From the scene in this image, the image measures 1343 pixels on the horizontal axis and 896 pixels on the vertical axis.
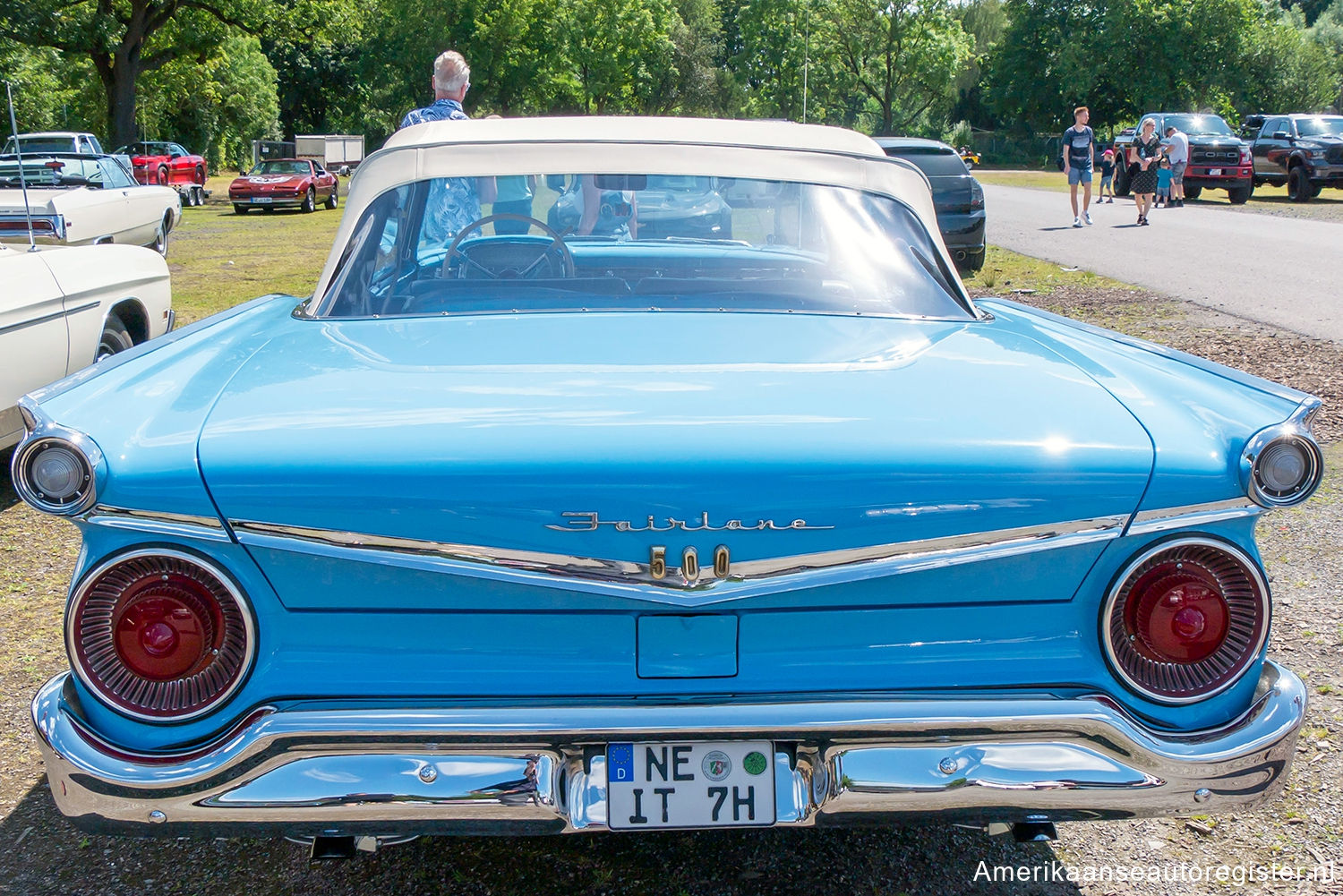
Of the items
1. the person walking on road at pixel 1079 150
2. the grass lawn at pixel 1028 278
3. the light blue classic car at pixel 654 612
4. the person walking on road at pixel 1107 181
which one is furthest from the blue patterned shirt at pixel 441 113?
the person walking on road at pixel 1107 181

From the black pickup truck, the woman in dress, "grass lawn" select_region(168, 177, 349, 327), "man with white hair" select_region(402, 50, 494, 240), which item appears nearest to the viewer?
"man with white hair" select_region(402, 50, 494, 240)

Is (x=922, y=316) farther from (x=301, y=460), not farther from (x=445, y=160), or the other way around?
(x=301, y=460)

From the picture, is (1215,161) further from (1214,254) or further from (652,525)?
(652,525)

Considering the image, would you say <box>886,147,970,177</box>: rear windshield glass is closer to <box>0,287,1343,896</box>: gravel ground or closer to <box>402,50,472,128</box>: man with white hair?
<box>402,50,472,128</box>: man with white hair

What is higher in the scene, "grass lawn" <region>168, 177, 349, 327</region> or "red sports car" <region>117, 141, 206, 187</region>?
"red sports car" <region>117, 141, 206, 187</region>

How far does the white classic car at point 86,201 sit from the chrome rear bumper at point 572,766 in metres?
9.23

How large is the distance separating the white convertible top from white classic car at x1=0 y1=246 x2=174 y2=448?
243 cm

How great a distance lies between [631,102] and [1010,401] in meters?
66.5

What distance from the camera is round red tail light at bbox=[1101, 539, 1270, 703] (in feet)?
6.45

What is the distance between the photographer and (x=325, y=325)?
278 cm

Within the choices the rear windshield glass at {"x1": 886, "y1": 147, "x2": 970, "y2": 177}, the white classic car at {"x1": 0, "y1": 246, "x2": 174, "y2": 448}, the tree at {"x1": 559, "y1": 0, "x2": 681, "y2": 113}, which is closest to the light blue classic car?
the white classic car at {"x1": 0, "y1": 246, "x2": 174, "y2": 448}

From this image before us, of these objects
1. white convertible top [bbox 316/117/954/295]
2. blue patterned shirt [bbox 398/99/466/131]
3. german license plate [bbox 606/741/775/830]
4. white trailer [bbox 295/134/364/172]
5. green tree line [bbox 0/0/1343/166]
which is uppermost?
green tree line [bbox 0/0/1343/166]

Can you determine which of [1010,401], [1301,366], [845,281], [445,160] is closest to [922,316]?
[845,281]

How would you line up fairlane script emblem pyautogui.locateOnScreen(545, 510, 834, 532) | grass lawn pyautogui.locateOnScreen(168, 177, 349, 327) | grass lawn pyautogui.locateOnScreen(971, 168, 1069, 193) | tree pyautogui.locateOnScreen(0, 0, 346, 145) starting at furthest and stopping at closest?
grass lawn pyautogui.locateOnScreen(971, 168, 1069, 193)
tree pyautogui.locateOnScreen(0, 0, 346, 145)
grass lawn pyautogui.locateOnScreen(168, 177, 349, 327)
fairlane script emblem pyautogui.locateOnScreen(545, 510, 834, 532)
